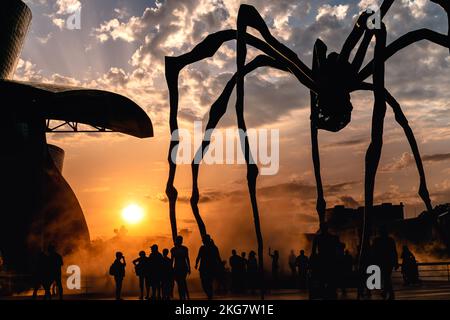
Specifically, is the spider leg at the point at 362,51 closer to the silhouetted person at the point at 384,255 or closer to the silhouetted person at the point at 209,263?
the silhouetted person at the point at 384,255

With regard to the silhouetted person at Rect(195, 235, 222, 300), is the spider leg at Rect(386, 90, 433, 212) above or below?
above

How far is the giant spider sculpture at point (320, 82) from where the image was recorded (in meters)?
6.84

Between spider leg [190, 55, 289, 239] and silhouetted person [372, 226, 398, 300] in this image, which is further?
silhouetted person [372, 226, 398, 300]

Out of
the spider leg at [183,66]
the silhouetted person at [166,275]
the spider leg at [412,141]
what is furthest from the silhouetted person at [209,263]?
the spider leg at [412,141]

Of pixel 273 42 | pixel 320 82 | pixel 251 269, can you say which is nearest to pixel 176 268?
pixel 320 82

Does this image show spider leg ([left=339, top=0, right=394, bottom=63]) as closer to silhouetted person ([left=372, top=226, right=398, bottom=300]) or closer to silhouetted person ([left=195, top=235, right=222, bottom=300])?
silhouetted person ([left=372, top=226, right=398, bottom=300])

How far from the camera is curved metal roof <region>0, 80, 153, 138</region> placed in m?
32.6

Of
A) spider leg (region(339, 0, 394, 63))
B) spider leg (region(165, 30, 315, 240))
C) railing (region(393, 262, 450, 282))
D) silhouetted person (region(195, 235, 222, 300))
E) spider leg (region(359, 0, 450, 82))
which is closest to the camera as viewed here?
spider leg (region(339, 0, 394, 63))

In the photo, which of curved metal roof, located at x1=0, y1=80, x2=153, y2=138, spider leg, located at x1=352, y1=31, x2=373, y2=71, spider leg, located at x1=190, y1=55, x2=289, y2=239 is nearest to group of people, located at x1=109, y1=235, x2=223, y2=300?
spider leg, located at x1=190, y1=55, x2=289, y2=239

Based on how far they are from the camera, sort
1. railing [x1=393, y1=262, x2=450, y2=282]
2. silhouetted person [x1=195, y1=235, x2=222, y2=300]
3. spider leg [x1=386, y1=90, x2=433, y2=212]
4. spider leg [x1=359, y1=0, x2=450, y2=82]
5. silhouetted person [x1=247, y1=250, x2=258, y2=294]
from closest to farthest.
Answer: spider leg [x1=359, y1=0, x2=450, y2=82] → spider leg [x1=386, y1=90, x2=433, y2=212] → silhouetted person [x1=195, y1=235, x2=222, y2=300] → silhouetted person [x1=247, y1=250, x2=258, y2=294] → railing [x1=393, y1=262, x2=450, y2=282]

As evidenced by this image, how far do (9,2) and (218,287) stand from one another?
33135 mm

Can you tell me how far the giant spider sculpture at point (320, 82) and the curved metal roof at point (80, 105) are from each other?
23.1m

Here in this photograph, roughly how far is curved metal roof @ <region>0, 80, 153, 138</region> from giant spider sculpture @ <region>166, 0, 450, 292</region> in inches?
911
